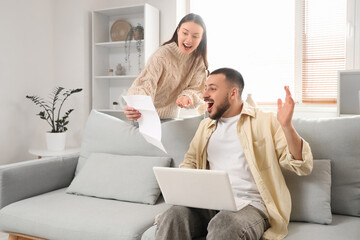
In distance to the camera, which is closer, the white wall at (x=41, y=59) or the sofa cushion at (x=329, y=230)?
the sofa cushion at (x=329, y=230)

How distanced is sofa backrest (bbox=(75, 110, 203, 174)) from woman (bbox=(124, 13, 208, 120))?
18 cm

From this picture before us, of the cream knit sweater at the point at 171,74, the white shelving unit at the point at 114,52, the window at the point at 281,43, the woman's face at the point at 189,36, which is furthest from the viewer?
the white shelving unit at the point at 114,52

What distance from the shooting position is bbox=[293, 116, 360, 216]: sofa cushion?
69.5 inches

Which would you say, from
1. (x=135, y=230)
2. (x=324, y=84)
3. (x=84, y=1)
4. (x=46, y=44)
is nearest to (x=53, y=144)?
(x=46, y=44)

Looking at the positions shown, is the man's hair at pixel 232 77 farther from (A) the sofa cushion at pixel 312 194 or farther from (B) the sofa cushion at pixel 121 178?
(B) the sofa cushion at pixel 121 178

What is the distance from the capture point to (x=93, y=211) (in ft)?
6.08

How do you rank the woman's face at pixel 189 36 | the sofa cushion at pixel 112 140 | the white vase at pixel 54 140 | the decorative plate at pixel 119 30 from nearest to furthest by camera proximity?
1. the woman's face at pixel 189 36
2. the sofa cushion at pixel 112 140
3. the white vase at pixel 54 140
4. the decorative plate at pixel 119 30

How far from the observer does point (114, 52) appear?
421 cm

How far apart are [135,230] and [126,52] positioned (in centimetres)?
274

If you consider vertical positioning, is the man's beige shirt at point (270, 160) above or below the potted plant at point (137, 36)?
below

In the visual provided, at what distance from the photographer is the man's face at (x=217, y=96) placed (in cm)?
180

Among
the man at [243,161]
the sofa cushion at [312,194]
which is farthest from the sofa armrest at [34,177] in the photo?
the sofa cushion at [312,194]

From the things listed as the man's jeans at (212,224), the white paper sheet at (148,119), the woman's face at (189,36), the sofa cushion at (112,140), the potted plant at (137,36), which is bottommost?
the man's jeans at (212,224)

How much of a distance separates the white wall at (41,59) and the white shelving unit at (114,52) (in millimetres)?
96
